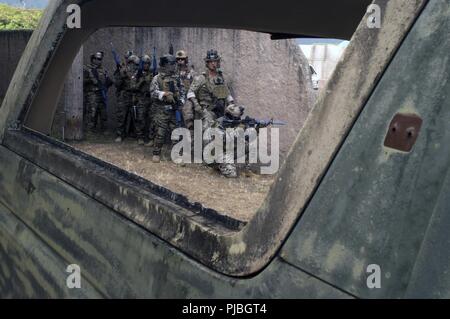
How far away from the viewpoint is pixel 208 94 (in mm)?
7500

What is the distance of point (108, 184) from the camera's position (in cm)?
121

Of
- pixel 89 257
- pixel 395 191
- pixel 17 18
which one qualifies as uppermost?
pixel 17 18

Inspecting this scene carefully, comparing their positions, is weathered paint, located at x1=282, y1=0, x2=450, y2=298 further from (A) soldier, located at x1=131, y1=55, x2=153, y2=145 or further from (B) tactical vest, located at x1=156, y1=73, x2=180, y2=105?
(A) soldier, located at x1=131, y1=55, x2=153, y2=145

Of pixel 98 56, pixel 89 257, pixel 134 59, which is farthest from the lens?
pixel 98 56

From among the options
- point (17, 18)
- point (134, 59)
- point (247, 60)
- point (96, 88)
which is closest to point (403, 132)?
point (247, 60)

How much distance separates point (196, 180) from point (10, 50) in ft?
17.1

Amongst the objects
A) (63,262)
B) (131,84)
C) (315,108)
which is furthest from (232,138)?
(315,108)

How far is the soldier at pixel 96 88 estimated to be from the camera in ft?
30.0

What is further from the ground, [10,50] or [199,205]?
[10,50]

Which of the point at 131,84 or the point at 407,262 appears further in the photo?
the point at 131,84

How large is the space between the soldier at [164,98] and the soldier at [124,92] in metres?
1.11

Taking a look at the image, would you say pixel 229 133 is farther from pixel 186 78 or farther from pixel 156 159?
pixel 186 78
